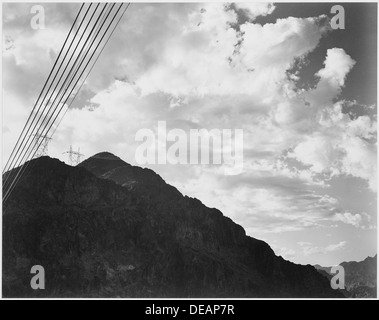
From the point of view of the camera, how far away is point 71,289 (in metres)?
194

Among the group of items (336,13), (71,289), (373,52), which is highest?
(336,13)
